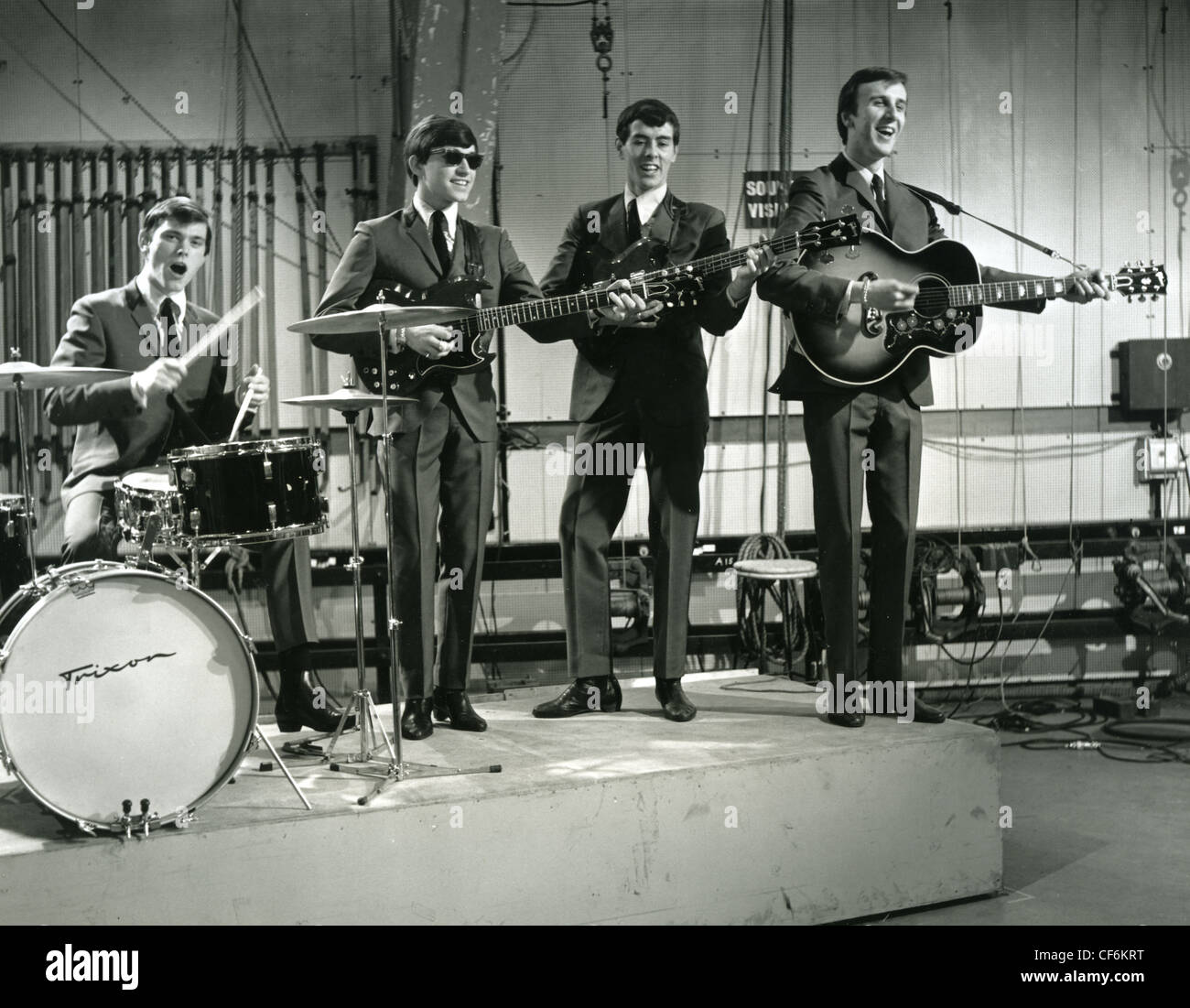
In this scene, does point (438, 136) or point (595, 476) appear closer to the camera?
point (438, 136)

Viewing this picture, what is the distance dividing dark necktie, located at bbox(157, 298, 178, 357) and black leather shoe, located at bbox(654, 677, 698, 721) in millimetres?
1967

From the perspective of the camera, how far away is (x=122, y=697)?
2973mm

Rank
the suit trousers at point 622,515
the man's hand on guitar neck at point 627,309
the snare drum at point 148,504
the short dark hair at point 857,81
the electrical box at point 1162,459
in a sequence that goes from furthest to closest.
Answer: the electrical box at point 1162,459, the suit trousers at point 622,515, the short dark hair at point 857,81, the man's hand on guitar neck at point 627,309, the snare drum at point 148,504

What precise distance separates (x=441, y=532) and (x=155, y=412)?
106 cm

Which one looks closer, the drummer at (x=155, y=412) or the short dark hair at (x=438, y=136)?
the short dark hair at (x=438, y=136)

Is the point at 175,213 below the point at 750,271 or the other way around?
the other way around

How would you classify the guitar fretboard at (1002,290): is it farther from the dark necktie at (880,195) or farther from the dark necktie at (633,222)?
the dark necktie at (633,222)

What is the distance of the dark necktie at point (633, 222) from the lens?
395cm

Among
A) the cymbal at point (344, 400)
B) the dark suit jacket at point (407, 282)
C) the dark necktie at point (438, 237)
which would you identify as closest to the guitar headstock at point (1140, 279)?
the dark suit jacket at point (407, 282)

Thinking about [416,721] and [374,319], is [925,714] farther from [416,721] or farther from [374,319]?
[374,319]

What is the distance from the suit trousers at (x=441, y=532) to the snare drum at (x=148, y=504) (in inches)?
24.7

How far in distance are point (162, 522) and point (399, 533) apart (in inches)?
27.7

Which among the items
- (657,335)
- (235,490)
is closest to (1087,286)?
(657,335)
